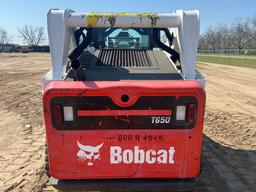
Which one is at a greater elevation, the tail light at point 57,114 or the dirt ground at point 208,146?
the tail light at point 57,114

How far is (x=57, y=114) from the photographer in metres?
3.02

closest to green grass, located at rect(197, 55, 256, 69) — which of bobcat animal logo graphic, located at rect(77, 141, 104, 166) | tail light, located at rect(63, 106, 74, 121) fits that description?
bobcat animal logo graphic, located at rect(77, 141, 104, 166)

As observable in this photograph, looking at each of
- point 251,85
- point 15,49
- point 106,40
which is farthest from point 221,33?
point 106,40

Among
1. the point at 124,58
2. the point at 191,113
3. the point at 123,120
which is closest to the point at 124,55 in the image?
the point at 124,58

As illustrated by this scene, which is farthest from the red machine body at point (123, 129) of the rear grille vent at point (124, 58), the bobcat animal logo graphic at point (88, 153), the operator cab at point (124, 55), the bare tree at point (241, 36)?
the bare tree at point (241, 36)

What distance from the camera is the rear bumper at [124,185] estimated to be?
3172mm

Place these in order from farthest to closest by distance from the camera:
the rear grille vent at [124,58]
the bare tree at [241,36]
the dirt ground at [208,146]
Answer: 1. the bare tree at [241,36]
2. the dirt ground at [208,146]
3. the rear grille vent at [124,58]

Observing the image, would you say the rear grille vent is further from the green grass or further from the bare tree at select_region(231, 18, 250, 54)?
the bare tree at select_region(231, 18, 250, 54)

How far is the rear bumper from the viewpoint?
3.17m

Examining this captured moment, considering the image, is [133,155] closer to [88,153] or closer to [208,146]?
[88,153]

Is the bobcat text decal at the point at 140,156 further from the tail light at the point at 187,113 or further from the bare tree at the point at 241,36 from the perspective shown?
the bare tree at the point at 241,36

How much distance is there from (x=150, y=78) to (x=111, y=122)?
741 millimetres

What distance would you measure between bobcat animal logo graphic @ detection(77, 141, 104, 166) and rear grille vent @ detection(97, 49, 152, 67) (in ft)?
4.29

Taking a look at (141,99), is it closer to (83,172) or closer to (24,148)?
(83,172)
